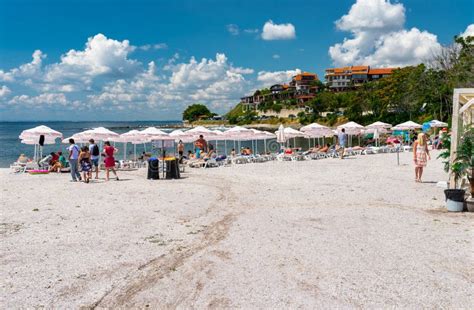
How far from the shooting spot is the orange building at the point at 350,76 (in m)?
120

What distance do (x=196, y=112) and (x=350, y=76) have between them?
262ft

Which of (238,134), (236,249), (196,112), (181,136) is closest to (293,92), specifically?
(196,112)

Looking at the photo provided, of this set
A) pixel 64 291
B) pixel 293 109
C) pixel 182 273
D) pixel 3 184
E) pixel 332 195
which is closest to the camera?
pixel 64 291

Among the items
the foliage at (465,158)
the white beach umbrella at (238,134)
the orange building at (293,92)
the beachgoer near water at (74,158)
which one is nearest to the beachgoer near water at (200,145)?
the white beach umbrella at (238,134)

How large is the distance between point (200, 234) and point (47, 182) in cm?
953

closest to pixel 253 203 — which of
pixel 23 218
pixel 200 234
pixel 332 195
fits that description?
pixel 332 195

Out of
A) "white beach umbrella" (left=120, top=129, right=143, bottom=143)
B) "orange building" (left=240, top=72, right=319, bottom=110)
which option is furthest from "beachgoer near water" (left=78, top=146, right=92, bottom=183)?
"orange building" (left=240, top=72, right=319, bottom=110)

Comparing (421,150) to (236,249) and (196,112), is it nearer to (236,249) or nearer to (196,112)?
(236,249)

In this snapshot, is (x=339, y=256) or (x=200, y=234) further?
(x=200, y=234)

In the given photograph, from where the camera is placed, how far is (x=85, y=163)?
48.8ft

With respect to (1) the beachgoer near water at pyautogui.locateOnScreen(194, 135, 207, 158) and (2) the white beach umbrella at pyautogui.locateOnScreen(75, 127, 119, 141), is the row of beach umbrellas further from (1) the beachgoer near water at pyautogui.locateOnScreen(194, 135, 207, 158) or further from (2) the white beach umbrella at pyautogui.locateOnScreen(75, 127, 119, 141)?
(1) the beachgoer near water at pyautogui.locateOnScreen(194, 135, 207, 158)

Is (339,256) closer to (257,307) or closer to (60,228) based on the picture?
(257,307)

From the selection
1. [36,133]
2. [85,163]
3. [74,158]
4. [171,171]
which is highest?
[36,133]

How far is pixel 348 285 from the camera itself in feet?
16.8
